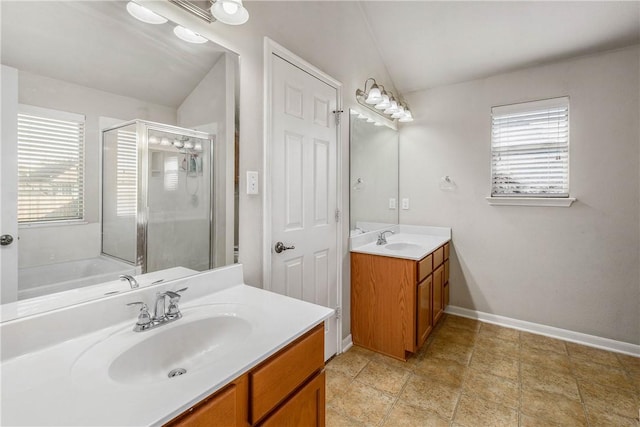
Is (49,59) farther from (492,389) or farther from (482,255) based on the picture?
(482,255)

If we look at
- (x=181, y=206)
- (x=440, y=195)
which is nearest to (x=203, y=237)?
(x=181, y=206)

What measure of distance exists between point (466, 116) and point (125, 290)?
3.07 meters

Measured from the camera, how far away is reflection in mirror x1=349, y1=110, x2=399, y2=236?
2475 millimetres

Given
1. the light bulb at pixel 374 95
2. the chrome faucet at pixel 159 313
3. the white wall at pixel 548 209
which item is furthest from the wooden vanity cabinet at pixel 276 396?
the white wall at pixel 548 209

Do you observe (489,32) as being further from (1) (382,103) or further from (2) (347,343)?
(2) (347,343)

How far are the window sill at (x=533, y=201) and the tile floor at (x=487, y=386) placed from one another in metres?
1.17

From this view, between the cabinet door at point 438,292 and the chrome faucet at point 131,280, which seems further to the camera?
the cabinet door at point 438,292

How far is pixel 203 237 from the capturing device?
4.56ft

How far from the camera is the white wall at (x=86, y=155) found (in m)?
0.89

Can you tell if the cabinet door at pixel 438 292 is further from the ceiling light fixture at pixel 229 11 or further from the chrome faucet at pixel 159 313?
the ceiling light fixture at pixel 229 11

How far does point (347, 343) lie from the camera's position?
2.43m

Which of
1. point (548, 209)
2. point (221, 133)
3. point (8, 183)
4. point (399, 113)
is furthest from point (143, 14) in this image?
point (548, 209)

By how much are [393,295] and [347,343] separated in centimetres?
58

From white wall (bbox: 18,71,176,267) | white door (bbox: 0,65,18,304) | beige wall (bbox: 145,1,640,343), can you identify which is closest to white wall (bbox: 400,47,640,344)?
beige wall (bbox: 145,1,640,343)
